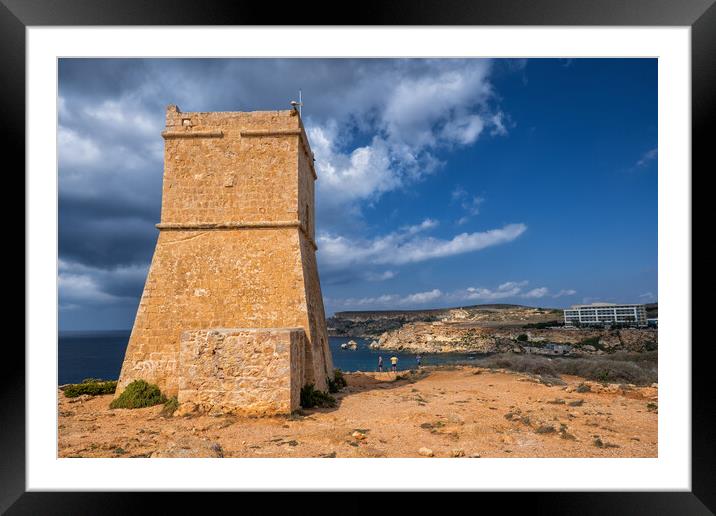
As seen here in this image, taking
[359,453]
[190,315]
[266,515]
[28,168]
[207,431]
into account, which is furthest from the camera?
[190,315]

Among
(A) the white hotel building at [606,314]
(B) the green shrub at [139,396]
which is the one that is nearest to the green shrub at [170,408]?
(B) the green shrub at [139,396]

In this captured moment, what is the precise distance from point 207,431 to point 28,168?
19.4 ft

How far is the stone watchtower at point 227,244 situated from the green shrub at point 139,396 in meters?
0.17

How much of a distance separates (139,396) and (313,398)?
471cm

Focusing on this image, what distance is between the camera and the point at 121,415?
9.52 meters

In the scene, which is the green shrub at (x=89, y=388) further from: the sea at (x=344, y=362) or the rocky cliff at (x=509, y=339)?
the rocky cliff at (x=509, y=339)

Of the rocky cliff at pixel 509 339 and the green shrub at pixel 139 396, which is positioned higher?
the green shrub at pixel 139 396

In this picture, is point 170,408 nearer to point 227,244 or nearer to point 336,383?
point 227,244

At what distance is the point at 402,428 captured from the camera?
7.74 m

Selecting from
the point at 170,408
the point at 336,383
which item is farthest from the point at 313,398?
the point at 170,408

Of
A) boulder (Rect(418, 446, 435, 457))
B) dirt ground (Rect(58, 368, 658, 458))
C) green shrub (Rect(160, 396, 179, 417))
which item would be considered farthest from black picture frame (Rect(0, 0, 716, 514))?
green shrub (Rect(160, 396, 179, 417))
